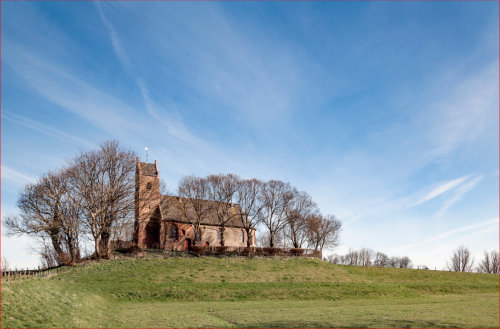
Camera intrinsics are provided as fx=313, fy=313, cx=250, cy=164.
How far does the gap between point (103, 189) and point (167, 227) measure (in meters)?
19.3

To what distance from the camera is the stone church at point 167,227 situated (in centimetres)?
5498

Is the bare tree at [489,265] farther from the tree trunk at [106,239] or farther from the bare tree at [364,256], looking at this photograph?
the tree trunk at [106,239]

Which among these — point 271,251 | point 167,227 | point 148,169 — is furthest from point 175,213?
point 271,251

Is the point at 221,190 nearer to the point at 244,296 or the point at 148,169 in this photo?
the point at 148,169

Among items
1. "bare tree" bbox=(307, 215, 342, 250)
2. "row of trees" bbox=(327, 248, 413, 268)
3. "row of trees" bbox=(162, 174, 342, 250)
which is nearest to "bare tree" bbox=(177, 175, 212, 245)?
"row of trees" bbox=(162, 174, 342, 250)

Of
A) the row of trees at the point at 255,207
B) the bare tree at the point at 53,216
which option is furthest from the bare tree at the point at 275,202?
the bare tree at the point at 53,216

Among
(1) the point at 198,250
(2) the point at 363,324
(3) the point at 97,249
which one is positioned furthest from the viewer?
(1) the point at 198,250

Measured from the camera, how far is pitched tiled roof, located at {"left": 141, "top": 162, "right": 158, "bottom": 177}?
6052cm

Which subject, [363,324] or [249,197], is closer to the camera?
[363,324]

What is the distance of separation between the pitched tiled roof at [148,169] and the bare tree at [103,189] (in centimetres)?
1601

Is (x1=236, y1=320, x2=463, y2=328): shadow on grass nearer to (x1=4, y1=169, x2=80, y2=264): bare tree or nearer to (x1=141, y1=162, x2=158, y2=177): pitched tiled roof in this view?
(x1=4, y1=169, x2=80, y2=264): bare tree

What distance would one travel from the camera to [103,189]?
138 feet

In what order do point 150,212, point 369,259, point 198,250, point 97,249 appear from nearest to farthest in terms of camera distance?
1. point 97,249
2. point 198,250
3. point 150,212
4. point 369,259

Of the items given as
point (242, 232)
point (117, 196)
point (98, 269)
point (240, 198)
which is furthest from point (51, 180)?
point (242, 232)
